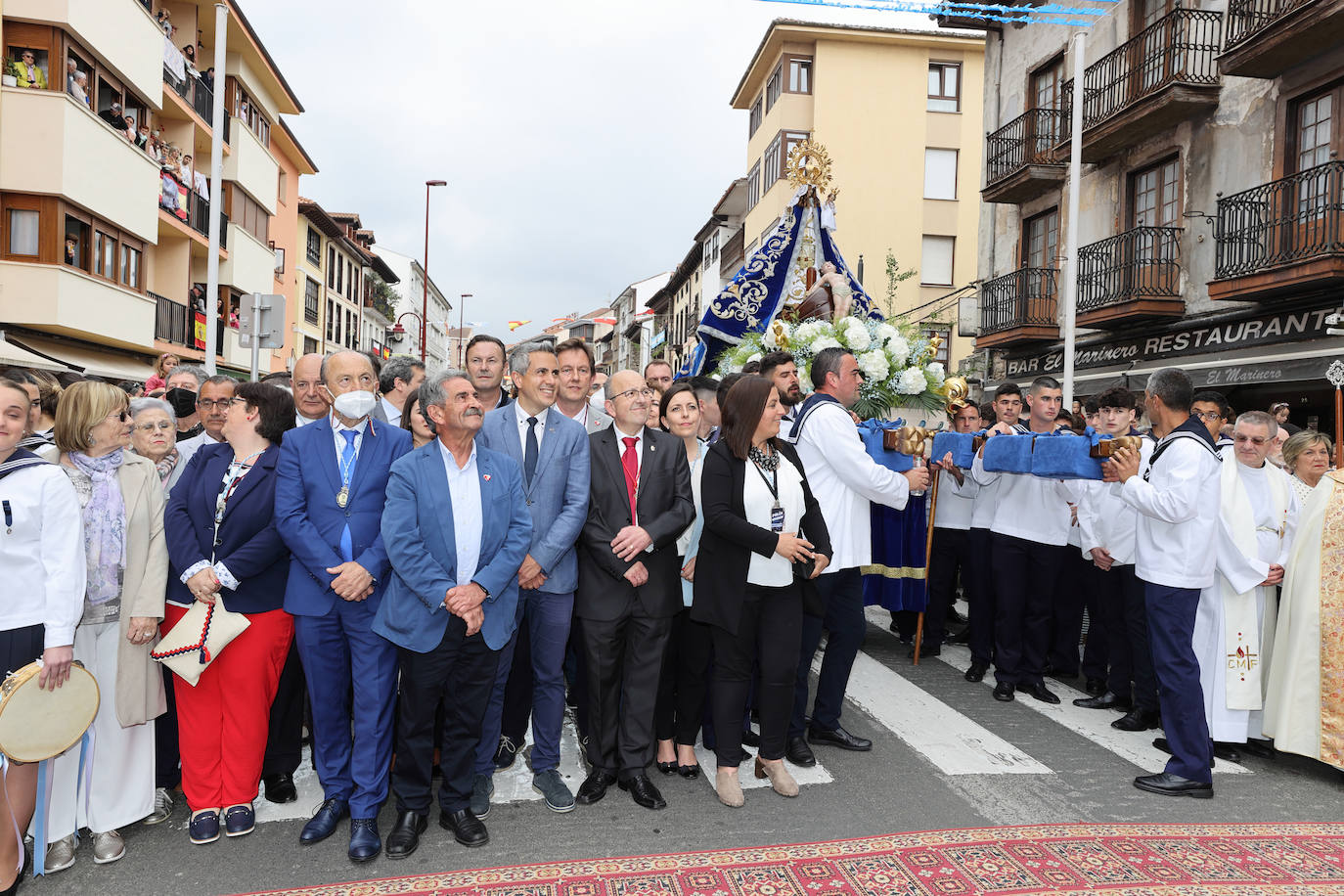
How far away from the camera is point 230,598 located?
4.00 metres

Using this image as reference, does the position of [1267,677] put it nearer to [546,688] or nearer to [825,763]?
[825,763]

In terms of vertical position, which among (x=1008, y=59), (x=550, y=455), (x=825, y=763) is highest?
(x=1008, y=59)

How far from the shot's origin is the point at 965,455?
20.4 ft

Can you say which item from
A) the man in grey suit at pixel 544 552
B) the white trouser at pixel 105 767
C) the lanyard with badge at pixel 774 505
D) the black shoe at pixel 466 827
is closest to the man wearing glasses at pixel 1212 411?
the lanyard with badge at pixel 774 505

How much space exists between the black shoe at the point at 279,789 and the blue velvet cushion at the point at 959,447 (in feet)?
15.2

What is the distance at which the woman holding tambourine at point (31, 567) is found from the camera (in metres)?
3.31

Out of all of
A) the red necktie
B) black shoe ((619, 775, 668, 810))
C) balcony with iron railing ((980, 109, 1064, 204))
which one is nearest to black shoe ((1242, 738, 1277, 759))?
black shoe ((619, 775, 668, 810))

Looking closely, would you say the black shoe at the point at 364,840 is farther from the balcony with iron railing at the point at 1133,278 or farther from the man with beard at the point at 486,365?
the balcony with iron railing at the point at 1133,278

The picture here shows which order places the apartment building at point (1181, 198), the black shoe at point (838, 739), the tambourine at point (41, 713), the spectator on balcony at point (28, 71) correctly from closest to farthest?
the tambourine at point (41, 713), the black shoe at point (838, 739), the apartment building at point (1181, 198), the spectator on balcony at point (28, 71)

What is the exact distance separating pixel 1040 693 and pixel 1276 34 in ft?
37.5

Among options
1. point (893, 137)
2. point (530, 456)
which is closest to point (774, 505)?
point (530, 456)

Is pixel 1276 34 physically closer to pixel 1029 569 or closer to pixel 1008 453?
pixel 1029 569

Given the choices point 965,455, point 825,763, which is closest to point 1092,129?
point 965,455

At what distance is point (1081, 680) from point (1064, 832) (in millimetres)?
2959
